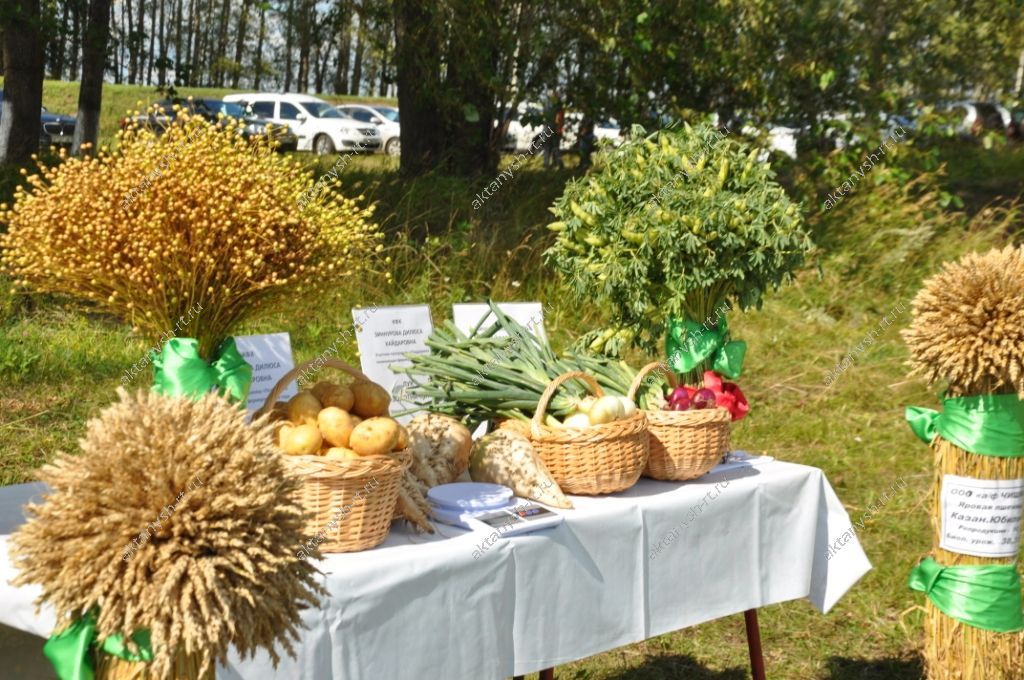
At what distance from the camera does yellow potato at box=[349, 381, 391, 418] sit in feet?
7.02

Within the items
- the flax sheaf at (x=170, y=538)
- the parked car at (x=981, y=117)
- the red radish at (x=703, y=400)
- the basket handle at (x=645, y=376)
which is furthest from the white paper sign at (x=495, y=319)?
the parked car at (x=981, y=117)

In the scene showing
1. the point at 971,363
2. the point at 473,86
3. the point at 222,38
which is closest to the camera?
the point at 971,363

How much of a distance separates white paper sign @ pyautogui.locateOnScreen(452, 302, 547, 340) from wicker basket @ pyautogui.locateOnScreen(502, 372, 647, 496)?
0.53m

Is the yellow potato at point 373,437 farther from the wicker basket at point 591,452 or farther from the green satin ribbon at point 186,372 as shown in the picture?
the wicker basket at point 591,452

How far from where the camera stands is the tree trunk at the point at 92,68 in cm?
796

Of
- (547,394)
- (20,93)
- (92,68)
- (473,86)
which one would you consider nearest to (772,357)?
(473,86)

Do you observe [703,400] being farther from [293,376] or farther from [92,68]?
[92,68]

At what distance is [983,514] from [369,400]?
1.53m

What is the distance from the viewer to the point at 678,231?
2760mm

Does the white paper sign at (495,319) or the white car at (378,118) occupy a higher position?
the white car at (378,118)

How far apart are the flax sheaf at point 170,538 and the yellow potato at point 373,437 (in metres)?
0.68

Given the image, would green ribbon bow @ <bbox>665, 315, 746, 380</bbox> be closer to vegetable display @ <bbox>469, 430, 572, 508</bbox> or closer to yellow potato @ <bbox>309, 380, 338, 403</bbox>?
vegetable display @ <bbox>469, 430, 572, 508</bbox>

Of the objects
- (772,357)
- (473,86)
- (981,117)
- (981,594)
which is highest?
(981,117)

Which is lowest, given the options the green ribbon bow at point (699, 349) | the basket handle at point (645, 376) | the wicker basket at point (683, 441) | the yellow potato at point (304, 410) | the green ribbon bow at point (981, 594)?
the green ribbon bow at point (981, 594)
